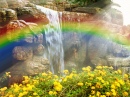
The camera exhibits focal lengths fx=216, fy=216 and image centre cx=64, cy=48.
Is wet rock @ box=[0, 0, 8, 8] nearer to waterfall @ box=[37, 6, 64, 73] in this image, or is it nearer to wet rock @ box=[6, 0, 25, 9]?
wet rock @ box=[6, 0, 25, 9]

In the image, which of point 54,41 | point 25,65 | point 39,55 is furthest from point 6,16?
point 54,41

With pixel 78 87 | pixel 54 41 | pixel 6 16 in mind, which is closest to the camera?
pixel 78 87

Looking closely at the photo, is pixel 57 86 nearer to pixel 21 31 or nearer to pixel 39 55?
pixel 21 31

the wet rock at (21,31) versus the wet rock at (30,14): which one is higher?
the wet rock at (30,14)

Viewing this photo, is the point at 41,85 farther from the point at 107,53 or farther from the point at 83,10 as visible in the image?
the point at 83,10

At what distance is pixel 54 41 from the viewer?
236 inches

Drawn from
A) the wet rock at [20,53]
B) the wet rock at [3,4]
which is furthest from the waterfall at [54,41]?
the wet rock at [3,4]

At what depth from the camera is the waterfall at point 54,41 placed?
5770mm

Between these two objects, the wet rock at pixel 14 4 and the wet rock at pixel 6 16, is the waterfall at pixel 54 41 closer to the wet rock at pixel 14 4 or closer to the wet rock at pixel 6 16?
the wet rock at pixel 14 4

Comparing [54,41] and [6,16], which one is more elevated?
[6,16]

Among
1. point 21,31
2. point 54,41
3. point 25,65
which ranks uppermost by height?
point 21,31

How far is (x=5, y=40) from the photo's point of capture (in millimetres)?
4551

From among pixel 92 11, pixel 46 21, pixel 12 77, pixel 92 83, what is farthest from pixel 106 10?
pixel 92 83

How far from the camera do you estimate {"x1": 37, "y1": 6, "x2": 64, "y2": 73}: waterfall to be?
577 cm
